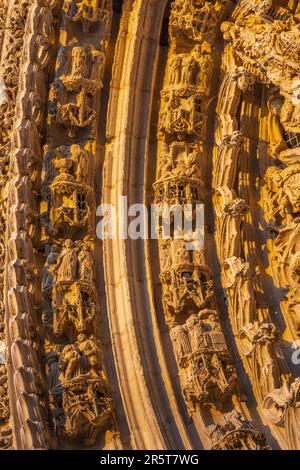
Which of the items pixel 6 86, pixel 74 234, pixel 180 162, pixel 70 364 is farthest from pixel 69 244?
pixel 6 86

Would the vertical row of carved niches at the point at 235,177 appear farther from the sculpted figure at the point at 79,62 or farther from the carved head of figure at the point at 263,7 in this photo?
the sculpted figure at the point at 79,62

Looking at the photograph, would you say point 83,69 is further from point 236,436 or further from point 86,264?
point 236,436

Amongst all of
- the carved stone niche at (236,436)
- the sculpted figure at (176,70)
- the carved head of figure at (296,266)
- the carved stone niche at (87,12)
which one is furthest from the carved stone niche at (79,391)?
the carved stone niche at (87,12)

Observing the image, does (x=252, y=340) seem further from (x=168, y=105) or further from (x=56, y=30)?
(x=56, y=30)
